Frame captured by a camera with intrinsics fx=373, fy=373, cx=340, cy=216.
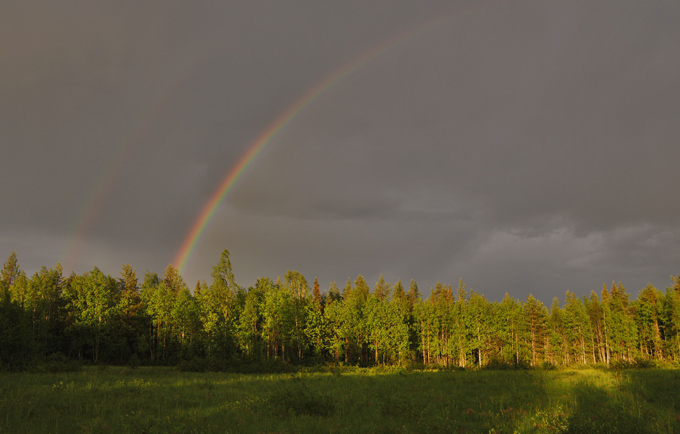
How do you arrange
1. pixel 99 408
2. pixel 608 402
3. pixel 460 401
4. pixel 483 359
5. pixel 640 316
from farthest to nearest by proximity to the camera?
pixel 640 316, pixel 483 359, pixel 460 401, pixel 608 402, pixel 99 408

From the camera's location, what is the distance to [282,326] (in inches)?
2564

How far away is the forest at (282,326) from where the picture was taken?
59531 millimetres

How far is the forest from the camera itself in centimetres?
5953

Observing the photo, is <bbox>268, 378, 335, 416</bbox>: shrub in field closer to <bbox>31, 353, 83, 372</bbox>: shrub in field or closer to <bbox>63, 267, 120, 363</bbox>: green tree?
<bbox>31, 353, 83, 372</bbox>: shrub in field

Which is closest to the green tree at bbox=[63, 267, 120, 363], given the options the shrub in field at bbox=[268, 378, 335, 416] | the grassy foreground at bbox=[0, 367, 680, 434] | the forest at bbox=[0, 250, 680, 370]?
the forest at bbox=[0, 250, 680, 370]

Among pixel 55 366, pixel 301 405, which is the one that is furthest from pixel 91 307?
pixel 301 405

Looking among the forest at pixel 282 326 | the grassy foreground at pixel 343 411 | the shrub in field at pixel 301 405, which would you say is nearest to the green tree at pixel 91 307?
the forest at pixel 282 326

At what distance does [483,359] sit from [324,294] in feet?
159

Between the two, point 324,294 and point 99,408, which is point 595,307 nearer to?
point 324,294

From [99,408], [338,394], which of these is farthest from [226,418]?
[338,394]

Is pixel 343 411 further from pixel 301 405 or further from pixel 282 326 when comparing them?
pixel 282 326

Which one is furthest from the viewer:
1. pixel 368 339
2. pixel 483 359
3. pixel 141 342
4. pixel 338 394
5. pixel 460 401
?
pixel 483 359

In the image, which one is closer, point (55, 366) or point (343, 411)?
point (343, 411)

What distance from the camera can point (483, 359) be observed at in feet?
271
